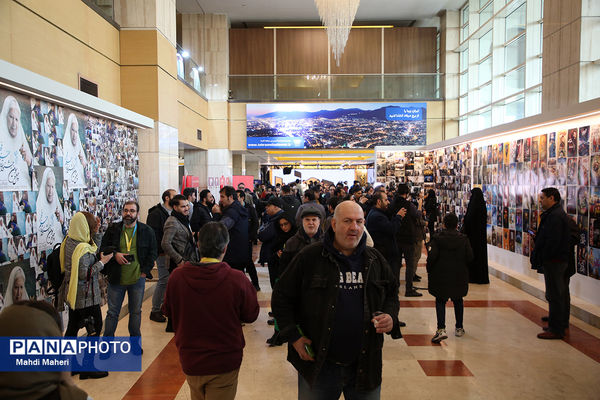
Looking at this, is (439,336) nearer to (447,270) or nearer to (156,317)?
(447,270)

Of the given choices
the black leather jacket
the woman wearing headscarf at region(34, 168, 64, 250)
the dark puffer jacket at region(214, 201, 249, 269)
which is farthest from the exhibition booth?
the woman wearing headscarf at region(34, 168, 64, 250)

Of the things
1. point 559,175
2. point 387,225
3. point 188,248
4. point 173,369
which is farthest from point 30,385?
point 559,175

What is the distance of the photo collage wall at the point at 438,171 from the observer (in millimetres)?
11102

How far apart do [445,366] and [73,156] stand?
474cm

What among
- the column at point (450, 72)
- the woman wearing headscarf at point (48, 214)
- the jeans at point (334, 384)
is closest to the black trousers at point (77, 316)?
the woman wearing headscarf at point (48, 214)

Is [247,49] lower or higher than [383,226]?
higher

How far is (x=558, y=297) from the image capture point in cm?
521

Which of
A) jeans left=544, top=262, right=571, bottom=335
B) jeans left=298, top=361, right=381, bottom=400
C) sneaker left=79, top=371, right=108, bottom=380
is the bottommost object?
sneaker left=79, top=371, right=108, bottom=380

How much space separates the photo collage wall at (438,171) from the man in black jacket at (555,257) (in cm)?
554

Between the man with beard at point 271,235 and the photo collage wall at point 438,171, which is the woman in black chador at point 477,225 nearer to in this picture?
the photo collage wall at point 438,171

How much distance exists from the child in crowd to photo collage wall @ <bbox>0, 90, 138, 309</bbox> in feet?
13.8

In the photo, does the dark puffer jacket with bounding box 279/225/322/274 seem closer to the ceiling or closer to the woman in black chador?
the woman in black chador

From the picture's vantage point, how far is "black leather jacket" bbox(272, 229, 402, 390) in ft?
7.64

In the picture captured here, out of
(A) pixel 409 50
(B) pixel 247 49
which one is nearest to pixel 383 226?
(B) pixel 247 49
